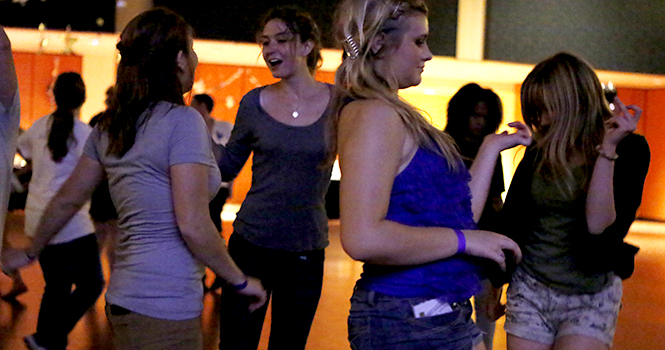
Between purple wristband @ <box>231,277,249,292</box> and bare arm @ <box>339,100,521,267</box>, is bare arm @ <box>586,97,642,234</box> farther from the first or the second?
purple wristband @ <box>231,277,249,292</box>

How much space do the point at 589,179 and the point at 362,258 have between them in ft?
3.22

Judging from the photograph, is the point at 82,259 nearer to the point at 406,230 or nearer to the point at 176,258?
the point at 176,258

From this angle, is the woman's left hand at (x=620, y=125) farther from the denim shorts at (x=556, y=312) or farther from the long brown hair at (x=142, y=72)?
the long brown hair at (x=142, y=72)

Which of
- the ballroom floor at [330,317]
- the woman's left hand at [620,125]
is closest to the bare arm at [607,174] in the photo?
the woman's left hand at [620,125]

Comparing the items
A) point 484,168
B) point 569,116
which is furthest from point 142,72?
point 569,116

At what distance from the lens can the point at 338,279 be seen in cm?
547

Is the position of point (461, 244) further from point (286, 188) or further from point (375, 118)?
point (286, 188)

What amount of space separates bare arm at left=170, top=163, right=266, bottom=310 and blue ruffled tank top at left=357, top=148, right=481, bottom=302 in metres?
0.44

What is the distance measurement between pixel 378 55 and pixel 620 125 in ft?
2.55

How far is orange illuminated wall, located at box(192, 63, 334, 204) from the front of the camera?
1144 centimetres

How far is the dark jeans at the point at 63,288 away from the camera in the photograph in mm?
3078

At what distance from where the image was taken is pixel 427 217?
4.06 feet

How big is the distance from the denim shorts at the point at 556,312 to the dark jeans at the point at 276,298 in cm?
63

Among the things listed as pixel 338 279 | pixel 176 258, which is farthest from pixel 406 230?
pixel 338 279
